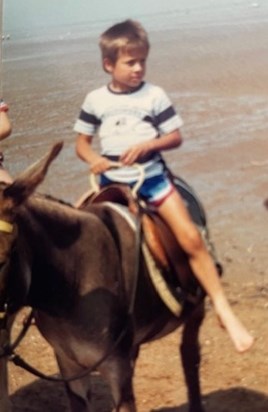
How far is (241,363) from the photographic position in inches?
289

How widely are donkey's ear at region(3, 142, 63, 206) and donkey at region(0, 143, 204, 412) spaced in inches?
2.0

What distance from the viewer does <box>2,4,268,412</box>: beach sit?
7066mm

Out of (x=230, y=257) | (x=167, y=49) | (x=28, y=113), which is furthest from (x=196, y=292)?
(x=167, y=49)

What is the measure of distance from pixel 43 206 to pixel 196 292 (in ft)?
4.79

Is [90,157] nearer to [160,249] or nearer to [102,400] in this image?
[160,249]

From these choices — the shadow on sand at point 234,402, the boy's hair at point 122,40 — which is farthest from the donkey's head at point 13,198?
the shadow on sand at point 234,402

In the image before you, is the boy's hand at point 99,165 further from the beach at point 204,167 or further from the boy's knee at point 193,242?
the beach at point 204,167

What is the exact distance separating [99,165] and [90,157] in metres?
0.15

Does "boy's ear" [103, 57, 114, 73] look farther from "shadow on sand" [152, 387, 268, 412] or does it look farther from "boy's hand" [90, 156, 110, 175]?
"shadow on sand" [152, 387, 268, 412]

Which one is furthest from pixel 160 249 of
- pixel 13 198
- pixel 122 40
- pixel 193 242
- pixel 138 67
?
pixel 13 198

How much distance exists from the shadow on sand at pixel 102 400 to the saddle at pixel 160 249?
1.51m

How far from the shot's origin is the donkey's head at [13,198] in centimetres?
399

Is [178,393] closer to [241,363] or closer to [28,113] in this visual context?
[241,363]

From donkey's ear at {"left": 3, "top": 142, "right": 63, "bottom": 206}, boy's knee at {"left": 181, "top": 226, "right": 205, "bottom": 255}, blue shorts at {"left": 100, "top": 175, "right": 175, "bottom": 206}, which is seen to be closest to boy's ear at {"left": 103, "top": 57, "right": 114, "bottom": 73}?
blue shorts at {"left": 100, "top": 175, "right": 175, "bottom": 206}
